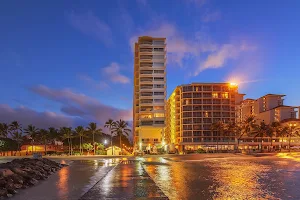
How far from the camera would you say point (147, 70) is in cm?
10938

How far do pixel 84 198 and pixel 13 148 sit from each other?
120332 millimetres

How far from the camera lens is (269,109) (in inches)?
7111

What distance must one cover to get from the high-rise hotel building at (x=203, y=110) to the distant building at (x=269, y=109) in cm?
3527

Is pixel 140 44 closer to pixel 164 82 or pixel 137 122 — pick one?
pixel 164 82

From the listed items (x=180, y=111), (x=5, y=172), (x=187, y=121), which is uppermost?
(x=180, y=111)

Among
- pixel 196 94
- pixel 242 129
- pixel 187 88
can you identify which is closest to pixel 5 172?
pixel 242 129

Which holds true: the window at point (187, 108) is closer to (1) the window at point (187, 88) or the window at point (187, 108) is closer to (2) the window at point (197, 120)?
(2) the window at point (197, 120)

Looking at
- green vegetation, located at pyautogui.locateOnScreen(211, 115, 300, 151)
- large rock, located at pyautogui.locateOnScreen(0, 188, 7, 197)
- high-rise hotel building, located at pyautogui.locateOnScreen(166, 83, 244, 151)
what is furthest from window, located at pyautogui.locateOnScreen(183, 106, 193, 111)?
large rock, located at pyautogui.locateOnScreen(0, 188, 7, 197)

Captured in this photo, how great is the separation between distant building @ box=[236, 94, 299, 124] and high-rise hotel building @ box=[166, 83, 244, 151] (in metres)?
35.3

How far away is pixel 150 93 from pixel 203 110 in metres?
30.2

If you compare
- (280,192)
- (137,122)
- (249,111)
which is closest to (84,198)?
(280,192)

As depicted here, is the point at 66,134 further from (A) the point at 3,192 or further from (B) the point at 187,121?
(A) the point at 3,192

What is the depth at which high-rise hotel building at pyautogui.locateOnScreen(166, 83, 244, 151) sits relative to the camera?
125787 millimetres

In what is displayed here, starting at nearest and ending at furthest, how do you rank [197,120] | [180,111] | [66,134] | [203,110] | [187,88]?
[66,134]
[197,120]
[203,110]
[187,88]
[180,111]
